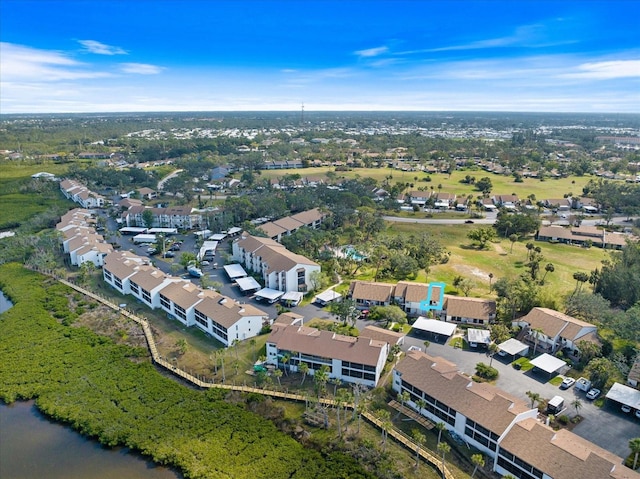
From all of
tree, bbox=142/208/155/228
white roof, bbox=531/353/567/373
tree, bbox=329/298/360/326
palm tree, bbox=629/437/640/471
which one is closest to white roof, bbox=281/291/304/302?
tree, bbox=329/298/360/326

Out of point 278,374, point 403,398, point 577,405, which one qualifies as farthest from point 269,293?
point 577,405

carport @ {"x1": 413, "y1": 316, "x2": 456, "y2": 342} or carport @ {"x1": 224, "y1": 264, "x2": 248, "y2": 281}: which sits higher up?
carport @ {"x1": 224, "y1": 264, "x2": 248, "y2": 281}

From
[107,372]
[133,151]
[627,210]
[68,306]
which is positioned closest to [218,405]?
[107,372]

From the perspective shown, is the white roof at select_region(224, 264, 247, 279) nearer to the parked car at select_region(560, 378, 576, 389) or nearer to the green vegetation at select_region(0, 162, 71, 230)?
the parked car at select_region(560, 378, 576, 389)

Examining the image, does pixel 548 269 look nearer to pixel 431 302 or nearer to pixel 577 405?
pixel 431 302

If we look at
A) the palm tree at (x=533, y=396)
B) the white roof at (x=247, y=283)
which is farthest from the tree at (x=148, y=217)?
the palm tree at (x=533, y=396)

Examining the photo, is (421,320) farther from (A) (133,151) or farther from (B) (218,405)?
(A) (133,151)
